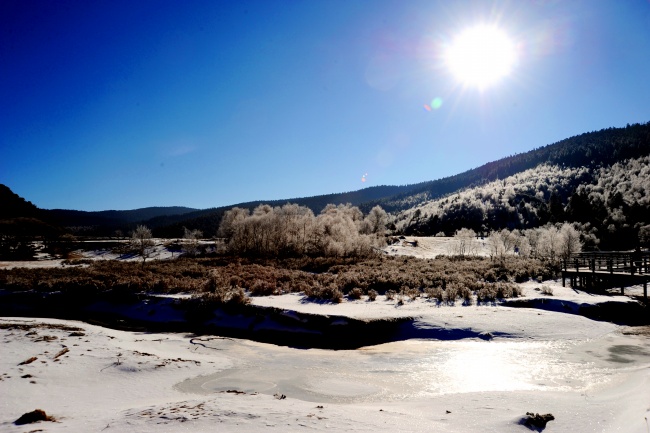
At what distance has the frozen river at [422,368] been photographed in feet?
30.2

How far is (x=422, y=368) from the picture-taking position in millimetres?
10977

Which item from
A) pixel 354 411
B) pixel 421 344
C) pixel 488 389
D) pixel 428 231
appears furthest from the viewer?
pixel 428 231

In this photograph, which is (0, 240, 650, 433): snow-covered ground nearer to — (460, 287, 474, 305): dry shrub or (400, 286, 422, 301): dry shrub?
(460, 287, 474, 305): dry shrub

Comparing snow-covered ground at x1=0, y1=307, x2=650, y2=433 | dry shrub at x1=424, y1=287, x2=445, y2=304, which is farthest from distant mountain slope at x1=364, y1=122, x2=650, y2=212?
snow-covered ground at x1=0, y1=307, x2=650, y2=433

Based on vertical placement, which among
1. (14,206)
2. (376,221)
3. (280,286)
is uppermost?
(14,206)

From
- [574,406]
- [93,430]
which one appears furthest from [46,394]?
[574,406]

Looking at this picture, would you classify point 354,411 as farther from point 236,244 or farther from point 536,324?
point 236,244

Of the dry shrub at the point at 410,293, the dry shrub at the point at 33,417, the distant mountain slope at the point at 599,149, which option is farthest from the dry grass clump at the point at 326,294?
the distant mountain slope at the point at 599,149

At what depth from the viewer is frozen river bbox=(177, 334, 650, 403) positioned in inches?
363

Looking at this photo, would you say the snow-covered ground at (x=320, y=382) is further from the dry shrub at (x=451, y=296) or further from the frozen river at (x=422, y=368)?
the dry shrub at (x=451, y=296)

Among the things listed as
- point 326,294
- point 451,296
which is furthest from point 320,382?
point 451,296

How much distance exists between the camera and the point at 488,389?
8.97m

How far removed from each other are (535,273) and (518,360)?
917 inches

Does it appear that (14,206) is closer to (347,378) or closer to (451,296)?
(451,296)
